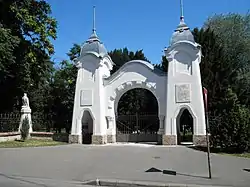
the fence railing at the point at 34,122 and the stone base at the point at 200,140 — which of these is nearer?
the stone base at the point at 200,140

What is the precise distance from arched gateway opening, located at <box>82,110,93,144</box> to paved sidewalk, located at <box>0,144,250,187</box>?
8.26 m

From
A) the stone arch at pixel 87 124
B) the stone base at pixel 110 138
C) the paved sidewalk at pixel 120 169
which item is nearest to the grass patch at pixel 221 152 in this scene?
the paved sidewalk at pixel 120 169

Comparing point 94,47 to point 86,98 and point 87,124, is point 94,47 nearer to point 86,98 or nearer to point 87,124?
point 86,98

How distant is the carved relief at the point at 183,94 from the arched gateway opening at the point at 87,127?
6.92 meters

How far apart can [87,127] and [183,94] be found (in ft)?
26.9

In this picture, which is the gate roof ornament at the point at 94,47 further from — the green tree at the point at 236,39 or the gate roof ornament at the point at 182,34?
the green tree at the point at 236,39

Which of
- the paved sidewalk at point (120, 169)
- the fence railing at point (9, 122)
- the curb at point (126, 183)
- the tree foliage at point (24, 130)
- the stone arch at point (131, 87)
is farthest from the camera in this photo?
the fence railing at point (9, 122)

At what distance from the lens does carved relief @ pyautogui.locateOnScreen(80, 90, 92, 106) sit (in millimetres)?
24547

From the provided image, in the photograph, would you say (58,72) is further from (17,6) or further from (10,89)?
(17,6)

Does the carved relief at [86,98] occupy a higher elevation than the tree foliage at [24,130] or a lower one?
higher

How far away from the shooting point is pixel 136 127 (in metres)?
26.6

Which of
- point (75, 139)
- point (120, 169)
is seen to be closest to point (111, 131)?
point (75, 139)

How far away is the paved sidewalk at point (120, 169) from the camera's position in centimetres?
1038

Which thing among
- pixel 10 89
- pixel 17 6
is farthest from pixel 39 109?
pixel 17 6
